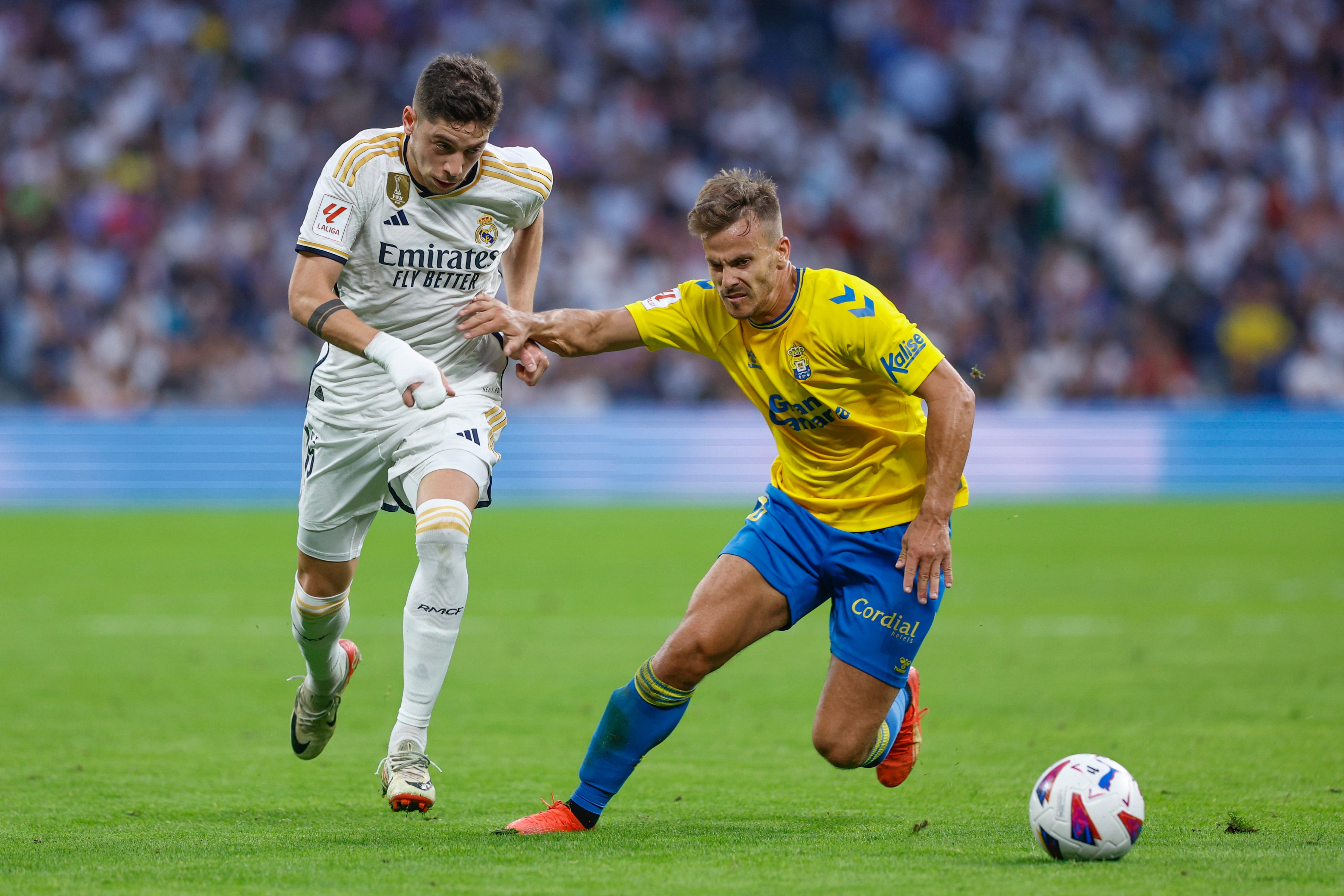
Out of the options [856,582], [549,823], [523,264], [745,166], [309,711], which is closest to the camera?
[549,823]

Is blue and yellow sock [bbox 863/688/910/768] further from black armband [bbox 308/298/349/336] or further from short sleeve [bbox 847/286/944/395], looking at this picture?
black armband [bbox 308/298/349/336]

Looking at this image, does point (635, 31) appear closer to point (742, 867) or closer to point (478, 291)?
point (478, 291)

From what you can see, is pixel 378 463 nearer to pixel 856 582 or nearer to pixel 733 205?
pixel 733 205

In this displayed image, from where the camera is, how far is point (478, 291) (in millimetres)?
6109

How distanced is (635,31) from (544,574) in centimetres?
1358

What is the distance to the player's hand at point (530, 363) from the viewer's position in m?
5.77

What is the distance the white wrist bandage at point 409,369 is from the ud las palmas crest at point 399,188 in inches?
25.5

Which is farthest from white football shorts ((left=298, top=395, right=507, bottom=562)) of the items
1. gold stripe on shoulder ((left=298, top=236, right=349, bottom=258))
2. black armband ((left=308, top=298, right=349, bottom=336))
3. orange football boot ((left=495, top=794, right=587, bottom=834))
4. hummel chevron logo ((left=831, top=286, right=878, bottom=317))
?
hummel chevron logo ((left=831, top=286, right=878, bottom=317))

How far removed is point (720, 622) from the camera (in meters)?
5.29

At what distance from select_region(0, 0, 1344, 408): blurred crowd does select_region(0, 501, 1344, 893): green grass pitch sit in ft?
19.4

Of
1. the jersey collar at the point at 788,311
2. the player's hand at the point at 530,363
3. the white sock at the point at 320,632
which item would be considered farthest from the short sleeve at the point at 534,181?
the white sock at the point at 320,632

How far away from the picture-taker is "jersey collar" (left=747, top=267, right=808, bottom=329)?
552 cm

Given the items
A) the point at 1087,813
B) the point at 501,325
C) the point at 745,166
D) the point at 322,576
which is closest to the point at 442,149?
the point at 501,325

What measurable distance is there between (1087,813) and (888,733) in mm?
1286
